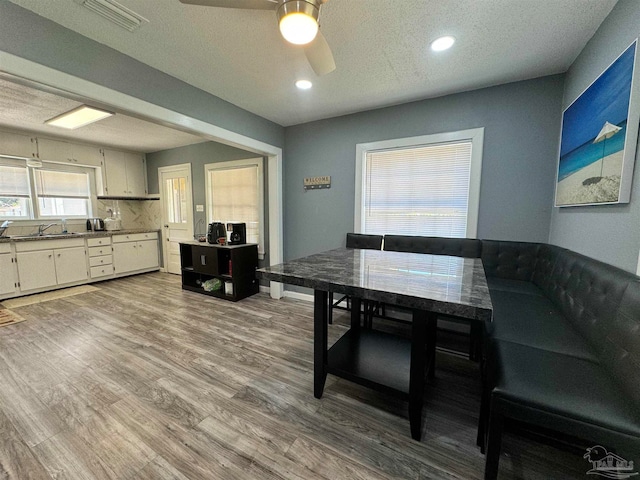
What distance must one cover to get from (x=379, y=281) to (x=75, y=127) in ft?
15.5

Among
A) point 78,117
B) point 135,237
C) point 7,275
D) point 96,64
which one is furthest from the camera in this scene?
point 135,237

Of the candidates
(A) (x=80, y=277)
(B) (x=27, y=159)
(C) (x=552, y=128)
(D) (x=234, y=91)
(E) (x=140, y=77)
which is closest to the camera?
(E) (x=140, y=77)

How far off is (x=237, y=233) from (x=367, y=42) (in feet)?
9.85

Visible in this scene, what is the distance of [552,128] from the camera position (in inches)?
90.7

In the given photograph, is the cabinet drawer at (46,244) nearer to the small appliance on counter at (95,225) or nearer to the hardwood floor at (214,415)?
the small appliance on counter at (95,225)

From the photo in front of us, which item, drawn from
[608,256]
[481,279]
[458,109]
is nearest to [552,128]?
[458,109]

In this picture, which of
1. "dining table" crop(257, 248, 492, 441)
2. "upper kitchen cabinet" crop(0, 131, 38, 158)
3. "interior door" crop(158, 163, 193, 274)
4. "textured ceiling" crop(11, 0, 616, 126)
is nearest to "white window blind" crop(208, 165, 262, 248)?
"interior door" crop(158, 163, 193, 274)

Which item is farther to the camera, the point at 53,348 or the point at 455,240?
the point at 455,240

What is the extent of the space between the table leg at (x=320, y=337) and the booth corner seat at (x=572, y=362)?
918mm

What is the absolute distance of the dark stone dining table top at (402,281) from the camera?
103 centimetres

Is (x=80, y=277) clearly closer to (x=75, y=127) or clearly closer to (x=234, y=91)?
(x=75, y=127)

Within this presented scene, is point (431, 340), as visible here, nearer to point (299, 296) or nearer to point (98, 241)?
point (299, 296)

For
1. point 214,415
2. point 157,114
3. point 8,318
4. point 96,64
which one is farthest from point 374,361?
point 8,318

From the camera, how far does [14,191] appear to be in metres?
3.88
